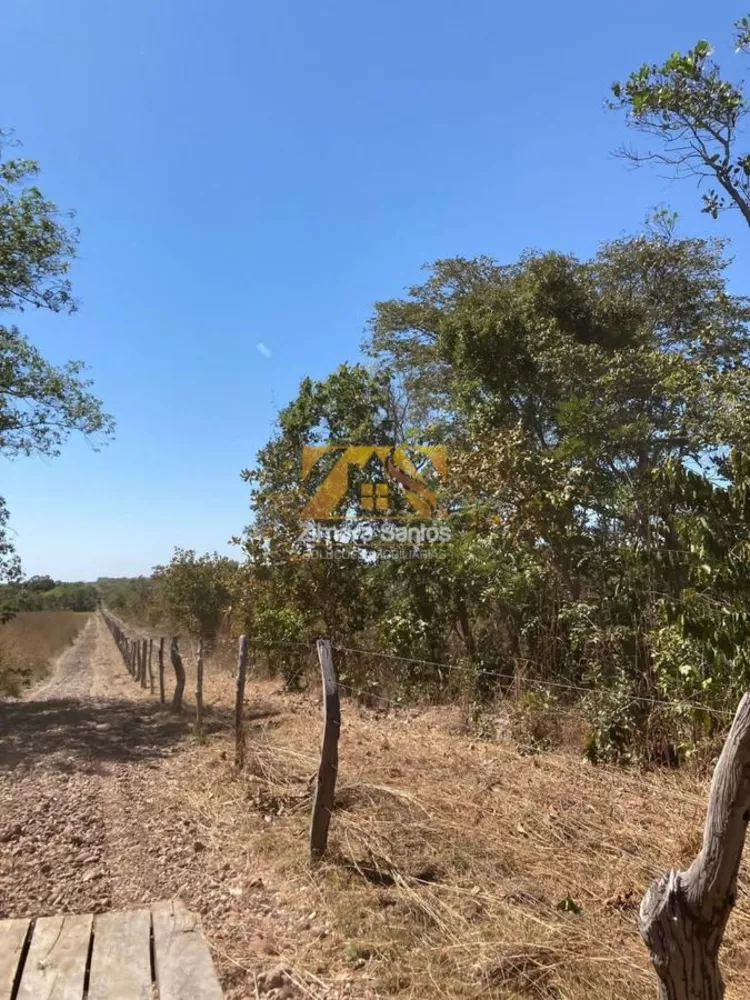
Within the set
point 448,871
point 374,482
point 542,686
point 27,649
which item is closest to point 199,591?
point 27,649

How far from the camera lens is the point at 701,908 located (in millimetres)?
1720

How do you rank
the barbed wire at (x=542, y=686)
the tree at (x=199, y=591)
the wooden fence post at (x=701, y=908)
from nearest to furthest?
the wooden fence post at (x=701, y=908) < the barbed wire at (x=542, y=686) < the tree at (x=199, y=591)

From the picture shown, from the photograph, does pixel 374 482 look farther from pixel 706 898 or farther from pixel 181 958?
pixel 706 898

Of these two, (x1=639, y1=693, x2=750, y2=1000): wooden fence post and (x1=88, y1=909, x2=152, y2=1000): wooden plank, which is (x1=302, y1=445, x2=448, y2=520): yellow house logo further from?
(x1=639, y1=693, x2=750, y2=1000): wooden fence post

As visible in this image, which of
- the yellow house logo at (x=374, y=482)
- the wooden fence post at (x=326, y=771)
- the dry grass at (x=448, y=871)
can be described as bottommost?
the dry grass at (x=448, y=871)

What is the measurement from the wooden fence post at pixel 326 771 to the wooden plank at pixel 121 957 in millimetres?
1035

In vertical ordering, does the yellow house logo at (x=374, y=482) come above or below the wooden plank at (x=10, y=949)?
above

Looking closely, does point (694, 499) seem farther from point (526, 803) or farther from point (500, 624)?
point (500, 624)

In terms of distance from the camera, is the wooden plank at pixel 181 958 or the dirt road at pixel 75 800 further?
the dirt road at pixel 75 800

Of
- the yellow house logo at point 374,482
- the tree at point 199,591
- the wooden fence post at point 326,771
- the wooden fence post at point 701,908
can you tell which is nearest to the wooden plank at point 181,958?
the wooden fence post at point 326,771

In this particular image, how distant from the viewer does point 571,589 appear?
700 cm

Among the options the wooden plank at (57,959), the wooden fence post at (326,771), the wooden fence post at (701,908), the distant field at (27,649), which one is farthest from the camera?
the distant field at (27,649)

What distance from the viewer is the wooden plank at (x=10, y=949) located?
2.80m

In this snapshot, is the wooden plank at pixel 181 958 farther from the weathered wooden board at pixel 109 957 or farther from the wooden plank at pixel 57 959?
the wooden plank at pixel 57 959
